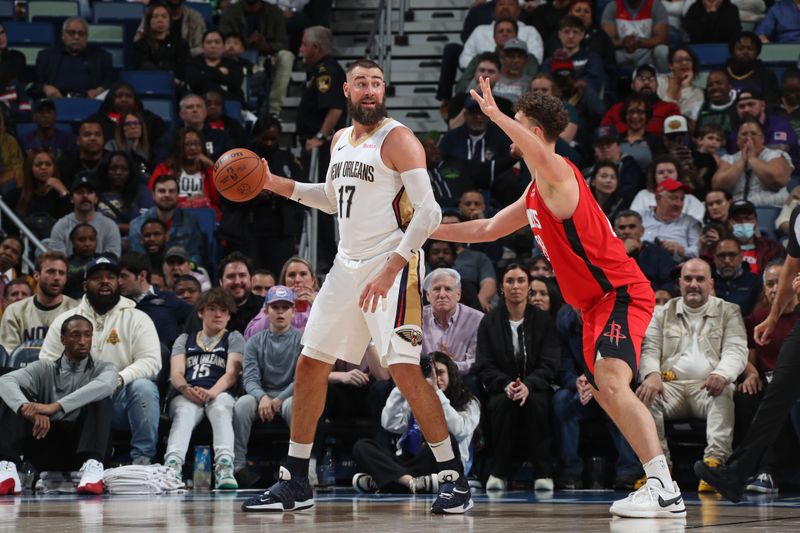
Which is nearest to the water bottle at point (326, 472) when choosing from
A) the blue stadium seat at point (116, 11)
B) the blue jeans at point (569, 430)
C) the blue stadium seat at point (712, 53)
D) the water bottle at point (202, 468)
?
the water bottle at point (202, 468)

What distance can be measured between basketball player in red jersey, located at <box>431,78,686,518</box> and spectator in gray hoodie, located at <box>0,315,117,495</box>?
3.91 m

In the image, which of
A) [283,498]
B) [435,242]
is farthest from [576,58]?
[283,498]

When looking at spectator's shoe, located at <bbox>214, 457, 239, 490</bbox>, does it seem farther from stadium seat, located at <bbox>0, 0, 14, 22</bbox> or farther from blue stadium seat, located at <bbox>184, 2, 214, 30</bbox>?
stadium seat, located at <bbox>0, 0, 14, 22</bbox>

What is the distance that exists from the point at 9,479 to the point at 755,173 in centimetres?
707

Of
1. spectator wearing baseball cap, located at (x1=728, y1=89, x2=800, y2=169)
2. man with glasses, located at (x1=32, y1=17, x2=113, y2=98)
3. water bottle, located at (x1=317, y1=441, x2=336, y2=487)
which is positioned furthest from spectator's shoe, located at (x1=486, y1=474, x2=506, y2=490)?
man with glasses, located at (x1=32, y1=17, x2=113, y2=98)

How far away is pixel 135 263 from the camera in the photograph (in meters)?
10.3

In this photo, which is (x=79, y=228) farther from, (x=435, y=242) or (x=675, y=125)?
(x=675, y=125)

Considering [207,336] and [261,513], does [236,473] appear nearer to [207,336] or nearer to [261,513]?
[207,336]

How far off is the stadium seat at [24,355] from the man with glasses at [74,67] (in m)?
5.22

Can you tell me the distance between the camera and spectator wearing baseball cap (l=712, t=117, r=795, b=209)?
38.1 feet

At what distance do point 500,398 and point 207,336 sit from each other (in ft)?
7.44

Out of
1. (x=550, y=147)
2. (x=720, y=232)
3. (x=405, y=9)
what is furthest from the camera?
(x=405, y=9)

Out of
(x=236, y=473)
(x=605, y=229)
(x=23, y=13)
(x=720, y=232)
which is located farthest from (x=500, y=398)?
(x=23, y=13)

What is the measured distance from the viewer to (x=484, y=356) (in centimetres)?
926
